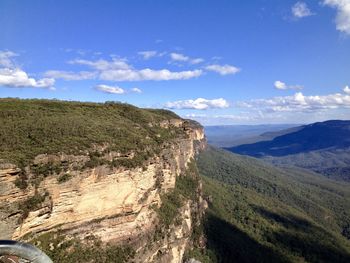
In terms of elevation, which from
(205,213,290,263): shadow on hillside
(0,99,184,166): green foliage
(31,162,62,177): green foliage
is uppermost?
(0,99,184,166): green foliage

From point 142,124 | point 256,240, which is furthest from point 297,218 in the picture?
point 142,124

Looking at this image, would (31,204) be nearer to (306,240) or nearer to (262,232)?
(262,232)

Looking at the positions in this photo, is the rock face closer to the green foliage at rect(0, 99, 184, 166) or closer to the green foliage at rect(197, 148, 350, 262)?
the green foliage at rect(0, 99, 184, 166)

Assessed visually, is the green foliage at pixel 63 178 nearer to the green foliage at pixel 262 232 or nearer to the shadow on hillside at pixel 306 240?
the green foliage at pixel 262 232

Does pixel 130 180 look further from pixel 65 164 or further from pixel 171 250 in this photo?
pixel 171 250

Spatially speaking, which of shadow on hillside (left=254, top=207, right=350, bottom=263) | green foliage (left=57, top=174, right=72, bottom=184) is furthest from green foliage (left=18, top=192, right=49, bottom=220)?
shadow on hillside (left=254, top=207, right=350, bottom=263)
